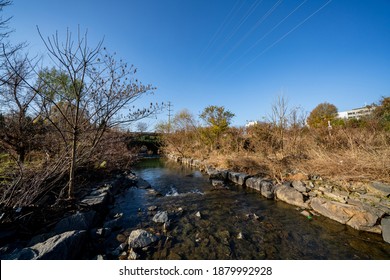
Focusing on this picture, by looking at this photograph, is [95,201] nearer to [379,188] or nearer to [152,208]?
[152,208]

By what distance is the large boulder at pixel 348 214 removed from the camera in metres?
2.76

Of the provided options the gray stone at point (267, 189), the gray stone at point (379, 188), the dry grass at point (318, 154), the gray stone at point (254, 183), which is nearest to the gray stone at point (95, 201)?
the gray stone at point (267, 189)

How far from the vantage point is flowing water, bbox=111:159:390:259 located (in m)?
2.29

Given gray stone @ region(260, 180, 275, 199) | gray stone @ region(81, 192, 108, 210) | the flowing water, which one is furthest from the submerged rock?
gray stone @ region(260, 180, 275, 199)

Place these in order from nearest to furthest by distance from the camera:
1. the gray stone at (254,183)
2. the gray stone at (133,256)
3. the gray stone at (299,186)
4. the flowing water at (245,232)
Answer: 1. the gray stone at (133,256)
2. the flowing water at (245,232)
3. the gray stone at (299,186)
4. the gray stone at (254,183)

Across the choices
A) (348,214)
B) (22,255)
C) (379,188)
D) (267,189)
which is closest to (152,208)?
(22,255)

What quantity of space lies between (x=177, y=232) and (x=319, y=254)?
7.11 feet

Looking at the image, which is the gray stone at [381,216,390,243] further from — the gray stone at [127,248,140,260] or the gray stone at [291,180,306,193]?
the gray stone at [127,248,140,260]

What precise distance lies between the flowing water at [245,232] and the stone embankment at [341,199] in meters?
0.19

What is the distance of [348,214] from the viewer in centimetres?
304

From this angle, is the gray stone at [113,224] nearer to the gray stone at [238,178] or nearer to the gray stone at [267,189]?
the gray stone at [267,189]

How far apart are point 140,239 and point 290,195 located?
3.72 meters

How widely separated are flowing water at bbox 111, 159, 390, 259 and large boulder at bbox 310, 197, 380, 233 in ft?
0.47

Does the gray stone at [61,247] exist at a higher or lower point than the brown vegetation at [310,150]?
lower
